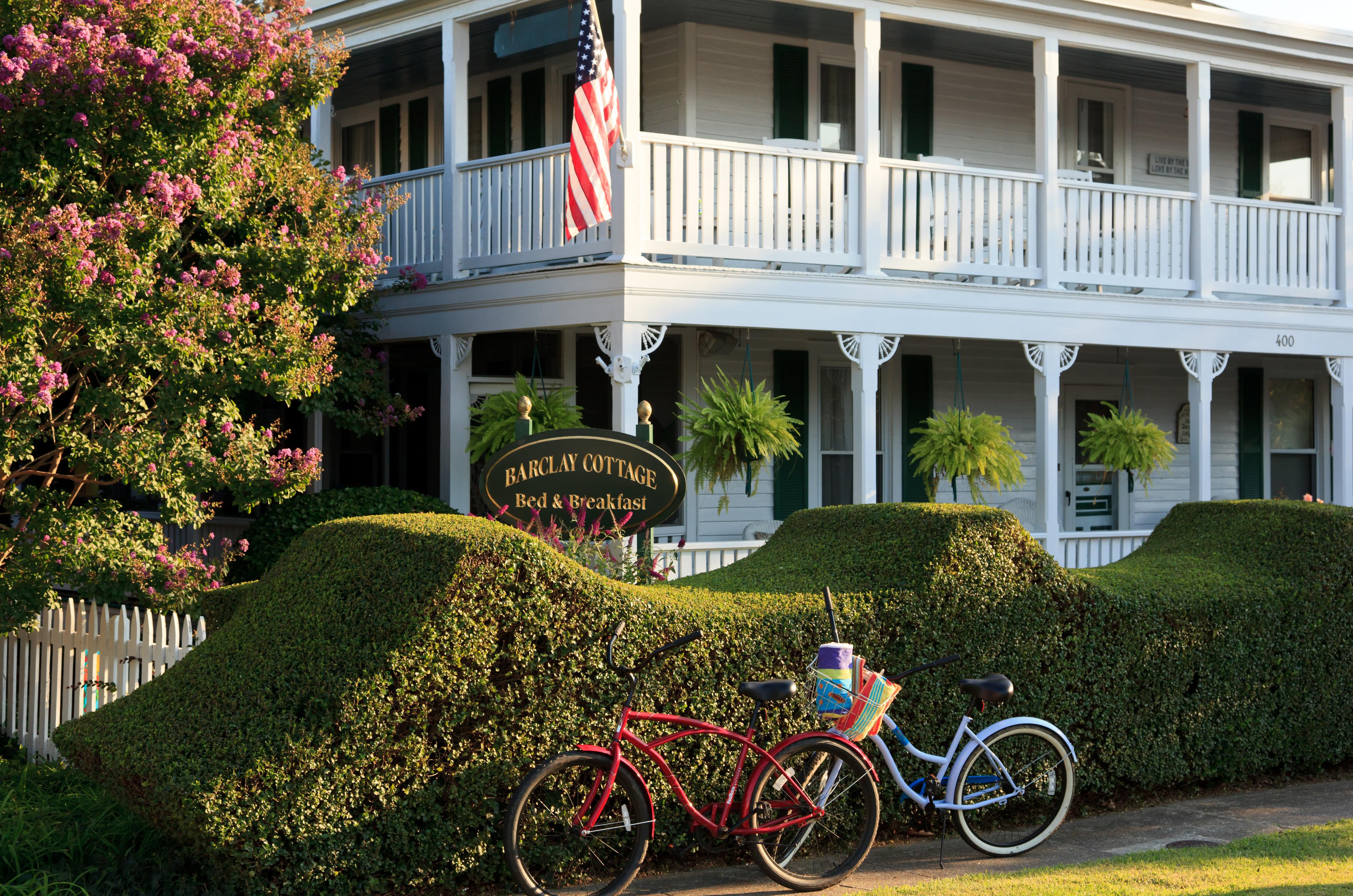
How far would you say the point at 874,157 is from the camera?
12750 millimetres

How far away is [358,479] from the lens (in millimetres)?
15906

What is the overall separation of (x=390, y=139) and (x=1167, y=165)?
9.72 metres

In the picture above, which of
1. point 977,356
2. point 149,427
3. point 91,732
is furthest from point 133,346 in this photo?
point 977,356

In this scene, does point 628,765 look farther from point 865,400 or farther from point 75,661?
point 865,400

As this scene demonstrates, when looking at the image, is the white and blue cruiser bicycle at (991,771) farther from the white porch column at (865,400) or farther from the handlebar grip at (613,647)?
the white porch column at (865,400)

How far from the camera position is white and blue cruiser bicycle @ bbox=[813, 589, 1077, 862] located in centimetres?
661

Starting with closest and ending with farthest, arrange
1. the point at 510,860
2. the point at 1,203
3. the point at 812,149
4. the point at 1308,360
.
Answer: the point at 510,860, the point at 1,203, the point at 812,149, the point at 1308,360

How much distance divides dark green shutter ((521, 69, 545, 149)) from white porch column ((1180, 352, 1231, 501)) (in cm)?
701

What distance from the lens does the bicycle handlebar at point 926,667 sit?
6609 millimetres

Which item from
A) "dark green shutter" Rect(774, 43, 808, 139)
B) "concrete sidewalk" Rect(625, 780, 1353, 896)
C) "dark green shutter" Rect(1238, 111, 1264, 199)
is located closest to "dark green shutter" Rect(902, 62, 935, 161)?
"dark green shutter" Rect(774, 43, 808, 139)

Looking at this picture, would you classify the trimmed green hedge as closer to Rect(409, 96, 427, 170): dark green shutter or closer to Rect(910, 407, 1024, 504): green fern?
Rect(910, 407, 1024, 504): green fern

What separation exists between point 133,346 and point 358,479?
7767mm

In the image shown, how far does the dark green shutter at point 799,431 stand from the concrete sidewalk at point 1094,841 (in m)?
7.52

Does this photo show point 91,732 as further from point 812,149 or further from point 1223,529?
point 812,149
